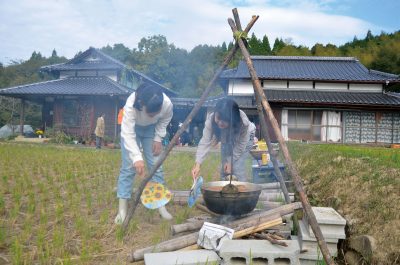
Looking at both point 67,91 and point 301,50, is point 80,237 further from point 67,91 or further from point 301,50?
point 301,50

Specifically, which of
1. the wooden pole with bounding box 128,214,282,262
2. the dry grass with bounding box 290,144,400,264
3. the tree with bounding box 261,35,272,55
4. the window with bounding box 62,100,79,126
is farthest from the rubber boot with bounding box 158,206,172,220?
the tree with bounding box 261,35,272,55

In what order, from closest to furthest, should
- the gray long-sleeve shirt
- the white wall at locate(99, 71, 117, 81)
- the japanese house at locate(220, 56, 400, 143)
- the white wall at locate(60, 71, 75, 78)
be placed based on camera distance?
the gray long-sleeve shirt, the japanese house at locate(220, 56, 400, 143), the white wall at locate(99, 71, 117, 81), the white wall at locate(60, 71, 75, 78)

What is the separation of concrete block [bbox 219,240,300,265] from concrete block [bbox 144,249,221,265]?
11 centimetres

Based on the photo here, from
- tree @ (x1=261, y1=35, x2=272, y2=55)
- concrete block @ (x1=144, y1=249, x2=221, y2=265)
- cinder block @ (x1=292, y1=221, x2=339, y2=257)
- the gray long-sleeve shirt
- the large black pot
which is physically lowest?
concrete block @ (x1=144, y1=249, x2=221, y2=265)

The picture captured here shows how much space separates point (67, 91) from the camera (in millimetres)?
19391

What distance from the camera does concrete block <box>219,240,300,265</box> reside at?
283 centimetres

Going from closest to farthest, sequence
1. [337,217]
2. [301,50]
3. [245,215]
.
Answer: [337,217] → [245,215] → [301,50]

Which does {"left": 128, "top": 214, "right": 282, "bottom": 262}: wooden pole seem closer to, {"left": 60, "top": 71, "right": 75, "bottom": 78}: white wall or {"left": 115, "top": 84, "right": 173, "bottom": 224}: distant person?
{"left": 115, "top": 84, "right": 173, "bottom": 224}: distant person

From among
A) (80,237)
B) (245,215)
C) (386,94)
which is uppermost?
(386,94)

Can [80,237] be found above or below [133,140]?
below

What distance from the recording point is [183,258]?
2795 millimetres

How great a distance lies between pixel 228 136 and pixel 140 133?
3.87ft

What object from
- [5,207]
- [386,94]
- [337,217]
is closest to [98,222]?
[5,207]

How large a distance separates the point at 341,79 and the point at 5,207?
1940 cm
